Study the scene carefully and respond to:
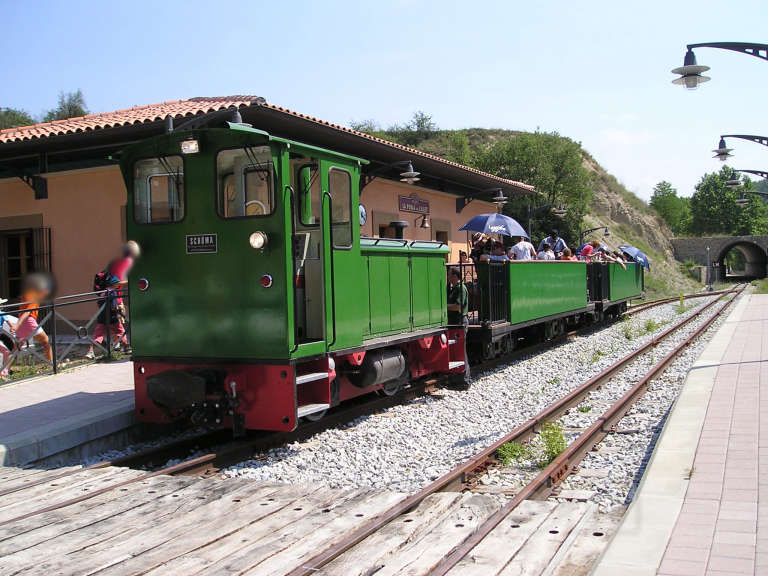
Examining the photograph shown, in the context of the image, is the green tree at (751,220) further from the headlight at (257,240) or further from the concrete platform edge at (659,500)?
the headlight at (257,240)

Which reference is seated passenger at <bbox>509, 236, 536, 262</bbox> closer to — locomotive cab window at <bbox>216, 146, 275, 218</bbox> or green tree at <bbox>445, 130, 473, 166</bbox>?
locomotive cab window at <bbox>216, 146, 275, 218</bbox>

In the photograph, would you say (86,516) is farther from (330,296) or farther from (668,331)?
(668,331)

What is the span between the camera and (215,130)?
21.4 ft

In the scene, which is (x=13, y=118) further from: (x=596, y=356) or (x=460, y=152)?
(x=596, y=356)

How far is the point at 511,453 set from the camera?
6.41m

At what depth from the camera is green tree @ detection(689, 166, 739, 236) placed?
3812 inches

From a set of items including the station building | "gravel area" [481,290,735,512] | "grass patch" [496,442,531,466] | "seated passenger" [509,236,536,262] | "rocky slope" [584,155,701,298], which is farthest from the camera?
"rocky slope" [584,155,701,298]

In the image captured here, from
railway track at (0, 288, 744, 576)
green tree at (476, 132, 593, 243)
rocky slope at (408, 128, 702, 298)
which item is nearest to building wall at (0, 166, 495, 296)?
railway track at (0, 288, 744, 576)

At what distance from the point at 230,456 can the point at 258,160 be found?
9.38 ft

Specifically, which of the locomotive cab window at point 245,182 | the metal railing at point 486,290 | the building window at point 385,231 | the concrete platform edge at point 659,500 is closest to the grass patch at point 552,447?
the concrete platform edge at point 659,500

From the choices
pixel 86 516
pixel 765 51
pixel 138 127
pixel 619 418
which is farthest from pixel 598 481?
pixel 138 127

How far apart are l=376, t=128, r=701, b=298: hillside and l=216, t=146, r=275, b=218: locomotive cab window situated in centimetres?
4657

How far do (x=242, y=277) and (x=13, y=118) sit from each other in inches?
2182

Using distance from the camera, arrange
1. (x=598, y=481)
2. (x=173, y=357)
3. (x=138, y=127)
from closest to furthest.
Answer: (x=598, y=481), (x=173, y=357), (x=138, y=127)
